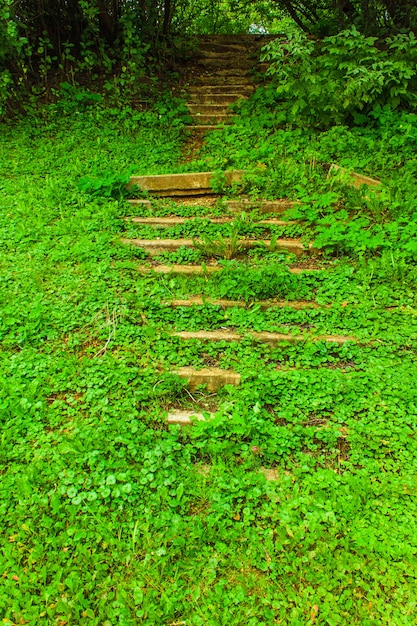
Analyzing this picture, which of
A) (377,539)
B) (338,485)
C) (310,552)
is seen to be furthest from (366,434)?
(310,552)

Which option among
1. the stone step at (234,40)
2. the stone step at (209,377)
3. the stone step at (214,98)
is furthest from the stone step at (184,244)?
the stone step at (234,40)

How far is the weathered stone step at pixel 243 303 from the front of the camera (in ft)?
13.4

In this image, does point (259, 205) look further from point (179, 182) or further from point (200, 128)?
point (200, 128)

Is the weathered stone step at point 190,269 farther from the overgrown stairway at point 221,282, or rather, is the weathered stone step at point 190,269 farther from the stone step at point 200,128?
the stone step at point 200,128

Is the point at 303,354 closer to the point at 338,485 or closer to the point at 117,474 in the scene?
the point at 338,485

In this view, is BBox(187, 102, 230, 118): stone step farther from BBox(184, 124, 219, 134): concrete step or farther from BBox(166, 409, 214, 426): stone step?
BBox(166, 409, 214, 426): stone step

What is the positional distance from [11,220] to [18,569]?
3.98m

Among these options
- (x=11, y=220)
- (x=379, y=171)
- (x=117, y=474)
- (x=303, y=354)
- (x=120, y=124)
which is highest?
(x=120, y=124)

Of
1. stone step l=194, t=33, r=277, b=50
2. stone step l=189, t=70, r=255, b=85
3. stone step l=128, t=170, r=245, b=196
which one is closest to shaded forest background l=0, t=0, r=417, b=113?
stone step l=194, t=33, r=277, b=50

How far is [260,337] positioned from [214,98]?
21.6 ft

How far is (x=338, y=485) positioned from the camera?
2.75m

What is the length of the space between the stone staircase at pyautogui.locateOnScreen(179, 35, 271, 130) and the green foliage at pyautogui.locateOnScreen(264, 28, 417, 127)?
171 cm

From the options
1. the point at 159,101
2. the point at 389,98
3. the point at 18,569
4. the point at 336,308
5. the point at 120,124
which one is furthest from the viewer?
the point at 159,101

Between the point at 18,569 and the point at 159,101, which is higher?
the point at 159,101
